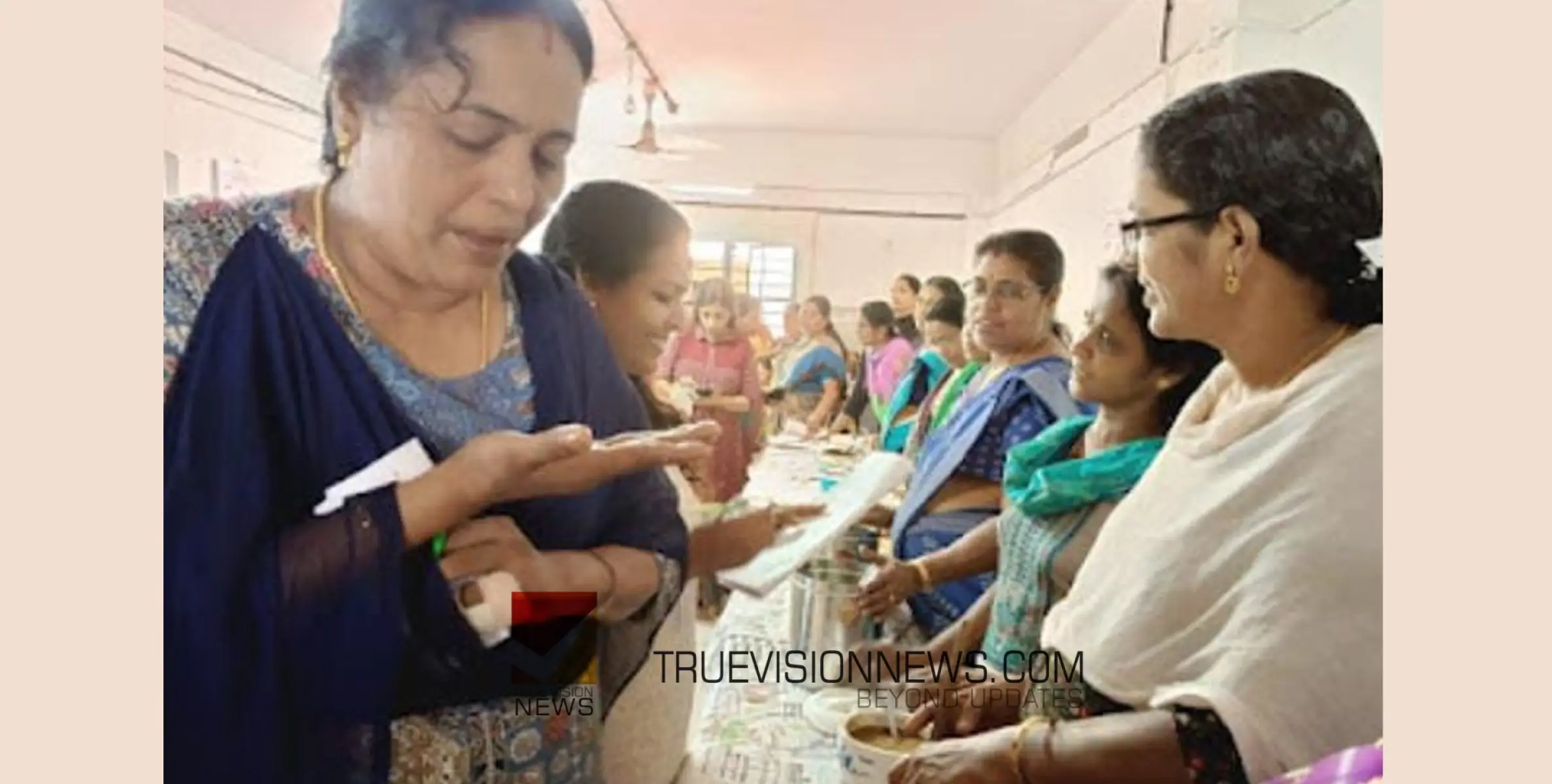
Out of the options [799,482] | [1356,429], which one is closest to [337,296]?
[799,482]

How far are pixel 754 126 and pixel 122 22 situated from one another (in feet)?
1.59

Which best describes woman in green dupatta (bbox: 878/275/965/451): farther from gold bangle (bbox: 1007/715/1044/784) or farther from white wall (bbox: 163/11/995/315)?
gold bangle (bbox: 1007/715/1044/784)

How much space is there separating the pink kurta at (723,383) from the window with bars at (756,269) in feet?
0.14

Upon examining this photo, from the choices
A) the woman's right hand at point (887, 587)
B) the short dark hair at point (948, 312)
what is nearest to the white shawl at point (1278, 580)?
the woman's right hand at point (887, 587)

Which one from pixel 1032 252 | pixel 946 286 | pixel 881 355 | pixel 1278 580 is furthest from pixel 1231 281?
pixel 881 355

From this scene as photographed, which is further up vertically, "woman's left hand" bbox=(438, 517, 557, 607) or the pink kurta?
the pink kurta

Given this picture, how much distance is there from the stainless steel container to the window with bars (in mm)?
242

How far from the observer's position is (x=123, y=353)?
1.44ft

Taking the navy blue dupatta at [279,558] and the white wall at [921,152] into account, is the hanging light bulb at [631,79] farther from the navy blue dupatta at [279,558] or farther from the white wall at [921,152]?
the navy blue dupatta at [279,558]

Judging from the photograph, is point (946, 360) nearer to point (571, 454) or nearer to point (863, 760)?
point (863, 760)

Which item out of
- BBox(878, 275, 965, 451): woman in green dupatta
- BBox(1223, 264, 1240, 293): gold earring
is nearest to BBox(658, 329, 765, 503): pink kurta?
BBox(1223, 264, 1240, 293): gold earring

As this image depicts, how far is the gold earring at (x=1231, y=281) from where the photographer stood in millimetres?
584

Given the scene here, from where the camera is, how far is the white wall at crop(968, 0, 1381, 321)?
4.12ft

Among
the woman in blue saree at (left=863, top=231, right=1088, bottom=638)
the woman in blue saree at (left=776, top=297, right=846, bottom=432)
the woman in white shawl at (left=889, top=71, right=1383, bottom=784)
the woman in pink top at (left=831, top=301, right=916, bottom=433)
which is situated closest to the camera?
the woman in white shawl at (left=889, top=71, right=1383, bottom=784)
